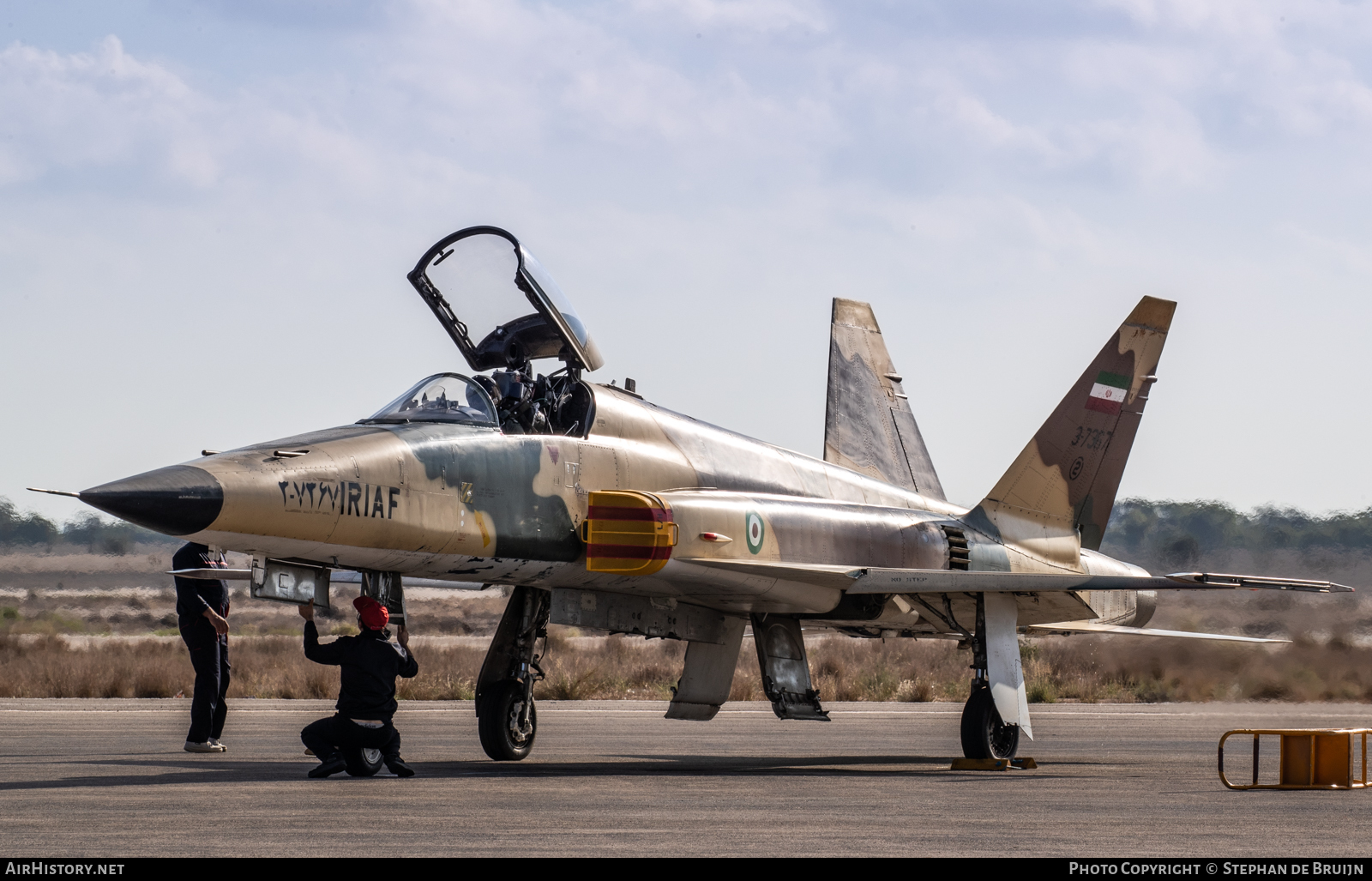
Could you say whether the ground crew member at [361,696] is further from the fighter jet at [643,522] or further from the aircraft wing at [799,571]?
the aircraft wing at [799,571]

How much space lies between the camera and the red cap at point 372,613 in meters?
11.7

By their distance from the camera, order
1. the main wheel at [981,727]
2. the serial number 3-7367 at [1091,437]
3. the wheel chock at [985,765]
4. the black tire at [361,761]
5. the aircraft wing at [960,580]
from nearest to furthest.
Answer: the black tire at [361,761]
the aircraft wing at [960,580]
the wheel chock at [985,765]
the main wheel at [981,727]
the serial number 3-7367 at [1091,437]

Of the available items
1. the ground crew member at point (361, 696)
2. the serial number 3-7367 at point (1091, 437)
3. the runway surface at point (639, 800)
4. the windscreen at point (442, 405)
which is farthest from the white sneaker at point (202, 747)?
Result: the serial number 3-7367 at point (1091, 437)

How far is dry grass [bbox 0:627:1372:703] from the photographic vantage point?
1038 inches

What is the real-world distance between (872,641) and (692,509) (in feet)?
106

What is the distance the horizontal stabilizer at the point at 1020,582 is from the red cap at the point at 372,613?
15.3 feet

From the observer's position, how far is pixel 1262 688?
2948cm

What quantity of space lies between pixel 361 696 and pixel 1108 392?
9.54 m

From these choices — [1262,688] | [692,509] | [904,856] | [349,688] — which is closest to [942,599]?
[692,509]

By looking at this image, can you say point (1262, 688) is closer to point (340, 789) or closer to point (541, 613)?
point (541, 613)

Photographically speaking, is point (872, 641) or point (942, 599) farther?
point (872, 641)

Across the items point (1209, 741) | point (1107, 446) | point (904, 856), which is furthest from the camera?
point (1209, 741)

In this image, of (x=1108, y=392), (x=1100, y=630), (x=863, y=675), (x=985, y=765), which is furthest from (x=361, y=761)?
(x=863, y=675)

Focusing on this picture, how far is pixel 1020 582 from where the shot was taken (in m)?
14.5
